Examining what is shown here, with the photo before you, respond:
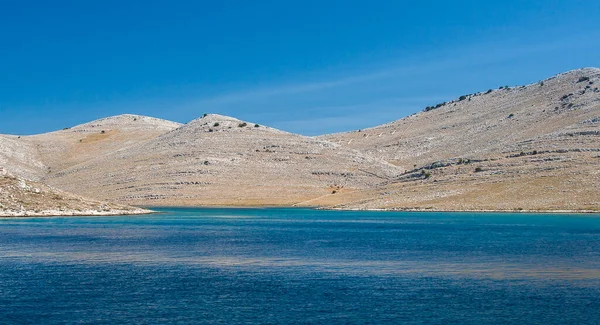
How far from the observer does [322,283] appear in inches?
1516

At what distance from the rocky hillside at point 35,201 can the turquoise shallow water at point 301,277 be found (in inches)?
1072

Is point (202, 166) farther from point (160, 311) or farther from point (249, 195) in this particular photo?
point (160, 311)

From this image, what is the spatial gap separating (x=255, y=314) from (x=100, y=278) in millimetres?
13355

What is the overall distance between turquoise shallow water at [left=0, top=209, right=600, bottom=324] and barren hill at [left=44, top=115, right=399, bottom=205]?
261 ft

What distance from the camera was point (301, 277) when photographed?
133 ft

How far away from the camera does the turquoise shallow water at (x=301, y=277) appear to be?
30906mm

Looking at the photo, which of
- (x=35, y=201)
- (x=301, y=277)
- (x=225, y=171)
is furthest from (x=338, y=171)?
(x=301, y=277)

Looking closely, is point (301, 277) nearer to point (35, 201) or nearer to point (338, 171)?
point (35, 201)

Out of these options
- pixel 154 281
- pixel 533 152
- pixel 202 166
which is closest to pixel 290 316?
pixel 154 281

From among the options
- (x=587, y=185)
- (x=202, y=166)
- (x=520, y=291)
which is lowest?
(x=520, y=291)

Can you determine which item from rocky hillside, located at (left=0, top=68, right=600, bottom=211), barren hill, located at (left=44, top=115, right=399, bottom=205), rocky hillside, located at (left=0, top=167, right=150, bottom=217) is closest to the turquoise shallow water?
rocky hillside, located at (left=0, top=167, right=150, bottom=217)

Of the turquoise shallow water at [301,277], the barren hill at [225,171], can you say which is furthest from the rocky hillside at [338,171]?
the turquoise shallow water at [301,277]

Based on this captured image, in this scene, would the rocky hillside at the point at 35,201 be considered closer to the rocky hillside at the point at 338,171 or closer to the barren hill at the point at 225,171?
the rocky hillside at the point at 338,171

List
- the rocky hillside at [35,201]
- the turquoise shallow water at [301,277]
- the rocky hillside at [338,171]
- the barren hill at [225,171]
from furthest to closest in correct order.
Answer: the barren hill at [225,171] → the rocky hillside at [338,171] → the rocky hillside at [35,201] → the turquoise shallow water at [301,277]
